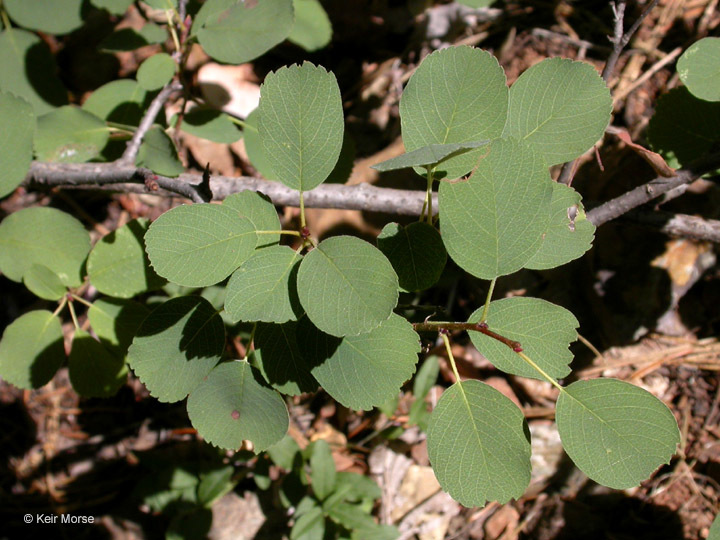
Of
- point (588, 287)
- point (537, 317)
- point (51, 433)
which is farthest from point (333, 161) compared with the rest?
point (51, 433)

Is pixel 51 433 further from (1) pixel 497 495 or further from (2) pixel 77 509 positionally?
(1) pixel 497 495

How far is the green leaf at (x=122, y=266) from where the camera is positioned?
1.29m

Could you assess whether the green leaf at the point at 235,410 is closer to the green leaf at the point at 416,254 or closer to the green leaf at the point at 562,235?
the green leaf at the point at 416,254

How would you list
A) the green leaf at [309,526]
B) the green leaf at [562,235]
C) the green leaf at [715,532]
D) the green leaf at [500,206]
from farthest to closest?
the green leaf at [309,526] < the green leaf at [715,532] < the green leaf at [562,235] < the green leaf at [500,206]

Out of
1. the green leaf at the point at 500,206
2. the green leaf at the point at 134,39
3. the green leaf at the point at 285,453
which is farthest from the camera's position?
the green leaf at the point at 285,453

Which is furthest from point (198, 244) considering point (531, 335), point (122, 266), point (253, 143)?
point (253, 143)

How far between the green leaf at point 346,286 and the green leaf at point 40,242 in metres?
0.85

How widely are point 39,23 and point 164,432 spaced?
4.96ft

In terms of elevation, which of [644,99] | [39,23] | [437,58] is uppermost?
[437,58]

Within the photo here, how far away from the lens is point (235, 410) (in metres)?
1.00

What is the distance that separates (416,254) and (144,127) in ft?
3.08

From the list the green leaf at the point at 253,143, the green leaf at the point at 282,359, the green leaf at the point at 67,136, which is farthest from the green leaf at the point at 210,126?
the green leaf at the point at 282,359

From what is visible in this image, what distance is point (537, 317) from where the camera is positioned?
939mm

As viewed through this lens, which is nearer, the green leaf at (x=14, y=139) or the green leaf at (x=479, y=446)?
the green leaf at (x=479, y=446)
